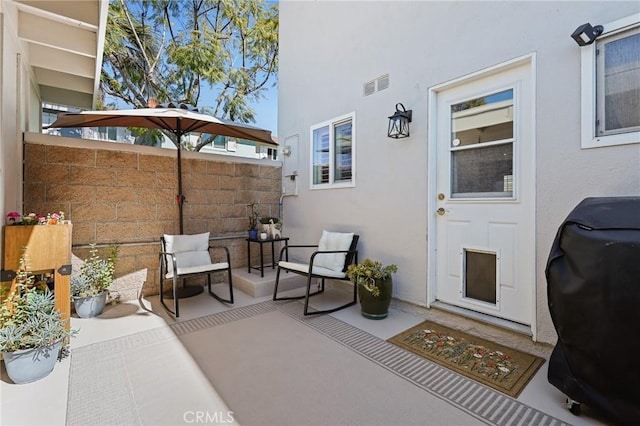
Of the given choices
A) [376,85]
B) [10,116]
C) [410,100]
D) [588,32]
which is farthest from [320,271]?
[10,116]

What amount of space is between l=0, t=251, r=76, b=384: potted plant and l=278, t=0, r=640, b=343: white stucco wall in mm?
3013

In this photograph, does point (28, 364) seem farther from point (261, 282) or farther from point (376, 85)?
point (376, 85)

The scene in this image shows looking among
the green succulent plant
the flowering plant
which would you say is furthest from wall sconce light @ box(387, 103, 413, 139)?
the flowering plant

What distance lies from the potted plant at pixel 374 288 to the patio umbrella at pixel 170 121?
2285 millimetres

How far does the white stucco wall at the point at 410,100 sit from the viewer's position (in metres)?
2.25

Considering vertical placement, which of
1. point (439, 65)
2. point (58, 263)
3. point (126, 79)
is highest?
point (126, 79)

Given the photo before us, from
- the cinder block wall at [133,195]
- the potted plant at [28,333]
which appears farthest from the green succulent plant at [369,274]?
the potted plant at [28,333]

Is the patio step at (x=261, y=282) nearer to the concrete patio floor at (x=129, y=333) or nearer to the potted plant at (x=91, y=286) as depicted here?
the concrete patio floor at (x=129, y=333)

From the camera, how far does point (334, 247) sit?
3857mm

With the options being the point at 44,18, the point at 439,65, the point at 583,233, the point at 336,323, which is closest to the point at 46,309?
the point at 336,323

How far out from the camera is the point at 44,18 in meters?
3.03

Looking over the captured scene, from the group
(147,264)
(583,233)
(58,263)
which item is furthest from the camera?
(147,264)

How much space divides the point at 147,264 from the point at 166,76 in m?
6.54

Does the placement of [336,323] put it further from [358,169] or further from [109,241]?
[109,241]
